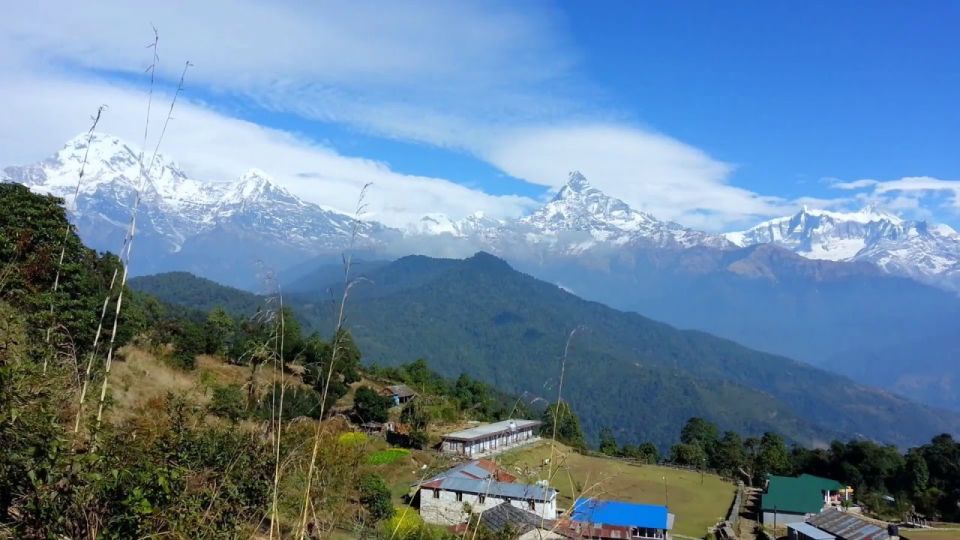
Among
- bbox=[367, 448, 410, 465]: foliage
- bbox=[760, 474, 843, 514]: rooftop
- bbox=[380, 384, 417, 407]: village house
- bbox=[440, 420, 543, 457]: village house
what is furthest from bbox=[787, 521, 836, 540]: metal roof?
bbox=[380, 384, 417, 407]: village house

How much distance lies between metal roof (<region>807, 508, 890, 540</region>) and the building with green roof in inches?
123

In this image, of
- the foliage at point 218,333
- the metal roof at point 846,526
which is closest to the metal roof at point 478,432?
the foliage at point 218,333

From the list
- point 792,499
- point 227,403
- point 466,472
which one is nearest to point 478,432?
point 466,472

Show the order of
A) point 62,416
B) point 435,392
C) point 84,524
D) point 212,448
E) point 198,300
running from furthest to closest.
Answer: point 198,300 < point 435,392 < point 212,448 < point 62,416 < point 84,524

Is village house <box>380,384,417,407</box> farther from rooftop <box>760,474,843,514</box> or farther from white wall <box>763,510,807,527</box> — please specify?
white wall <box>763,510,807,527</box>

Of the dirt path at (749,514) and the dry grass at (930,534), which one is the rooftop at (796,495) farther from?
the dry grass at (930,534)

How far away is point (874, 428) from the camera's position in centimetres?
18775

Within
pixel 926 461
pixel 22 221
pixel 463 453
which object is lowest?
pixel 463 453

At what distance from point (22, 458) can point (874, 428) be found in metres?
225

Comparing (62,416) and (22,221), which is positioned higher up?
(22,221)

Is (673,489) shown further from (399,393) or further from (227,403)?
(227,403)

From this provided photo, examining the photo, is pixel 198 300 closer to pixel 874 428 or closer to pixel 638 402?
pixel 638 402

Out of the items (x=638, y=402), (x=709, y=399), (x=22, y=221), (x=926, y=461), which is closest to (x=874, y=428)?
(x=709, y=399)

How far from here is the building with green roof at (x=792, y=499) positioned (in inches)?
1188
